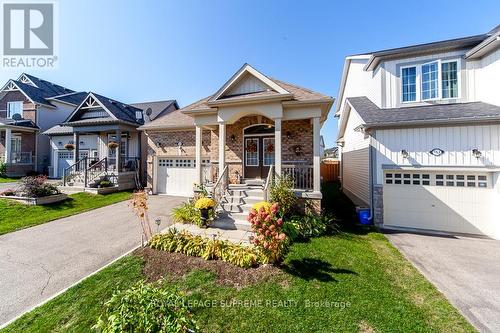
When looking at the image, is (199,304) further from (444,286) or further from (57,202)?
(57,202)

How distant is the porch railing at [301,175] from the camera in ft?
27.9

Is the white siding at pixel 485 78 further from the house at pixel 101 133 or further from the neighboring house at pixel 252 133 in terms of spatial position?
the house at pixel 101 133

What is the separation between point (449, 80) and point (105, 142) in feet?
69.7

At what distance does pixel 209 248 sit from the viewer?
529 centimetres

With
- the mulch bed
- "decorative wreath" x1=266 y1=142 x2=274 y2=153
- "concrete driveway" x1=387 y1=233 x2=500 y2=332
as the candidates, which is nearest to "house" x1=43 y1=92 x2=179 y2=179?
"decorative wreath" x1=266 y1=142 x2=274 y2=153

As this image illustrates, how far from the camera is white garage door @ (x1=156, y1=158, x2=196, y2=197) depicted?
1289 cm

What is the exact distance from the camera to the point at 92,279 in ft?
14.9

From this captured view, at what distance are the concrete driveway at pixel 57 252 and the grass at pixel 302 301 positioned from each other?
1.97 ft

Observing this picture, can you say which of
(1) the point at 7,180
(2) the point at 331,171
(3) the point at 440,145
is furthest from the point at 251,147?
(1) the point at 7,180

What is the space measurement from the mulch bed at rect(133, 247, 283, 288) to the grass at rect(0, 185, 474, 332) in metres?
0.16

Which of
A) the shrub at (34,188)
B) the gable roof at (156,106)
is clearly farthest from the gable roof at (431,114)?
the gable roof at (156,106)

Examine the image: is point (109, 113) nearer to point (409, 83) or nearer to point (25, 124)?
point (25, 124)

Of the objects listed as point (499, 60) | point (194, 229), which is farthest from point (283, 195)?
point (499, 60)

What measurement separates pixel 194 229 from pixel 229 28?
10456 millimetres
